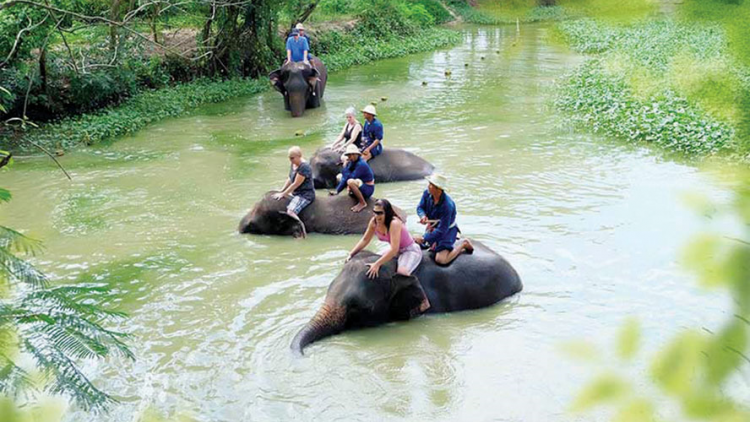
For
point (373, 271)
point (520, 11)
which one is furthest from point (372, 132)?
point (520, 11)

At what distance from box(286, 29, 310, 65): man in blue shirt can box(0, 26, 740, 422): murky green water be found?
7.80 ft

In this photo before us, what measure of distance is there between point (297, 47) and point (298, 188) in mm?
9049

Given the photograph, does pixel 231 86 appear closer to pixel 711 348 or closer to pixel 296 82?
pixel 296 82

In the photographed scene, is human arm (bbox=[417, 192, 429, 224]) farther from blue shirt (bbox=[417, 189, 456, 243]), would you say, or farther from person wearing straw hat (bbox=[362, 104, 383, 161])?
person wearing straw hat (bbox=[362, 104, 383, 161])

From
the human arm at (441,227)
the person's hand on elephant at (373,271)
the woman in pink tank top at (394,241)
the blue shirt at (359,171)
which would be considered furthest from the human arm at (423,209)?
the blue shirt at (359,171)

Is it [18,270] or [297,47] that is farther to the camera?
[297,47]

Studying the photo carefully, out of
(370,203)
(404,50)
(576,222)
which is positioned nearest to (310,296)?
(370,203)

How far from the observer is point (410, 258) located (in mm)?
7699

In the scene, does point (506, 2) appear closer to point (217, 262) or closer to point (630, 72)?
point (630, 72)

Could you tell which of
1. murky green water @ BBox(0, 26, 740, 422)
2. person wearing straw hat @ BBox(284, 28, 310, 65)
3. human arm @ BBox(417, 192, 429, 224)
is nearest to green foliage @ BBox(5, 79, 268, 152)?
murky green water @ BBox(0, 26, 740, 422)

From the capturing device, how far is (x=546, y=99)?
63.6ft

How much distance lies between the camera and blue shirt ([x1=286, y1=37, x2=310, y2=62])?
1855 cm

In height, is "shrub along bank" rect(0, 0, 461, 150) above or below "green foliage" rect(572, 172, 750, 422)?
below

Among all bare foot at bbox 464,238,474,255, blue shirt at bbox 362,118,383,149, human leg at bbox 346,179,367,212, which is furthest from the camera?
blue shirt at bbox 362,118,383,149
